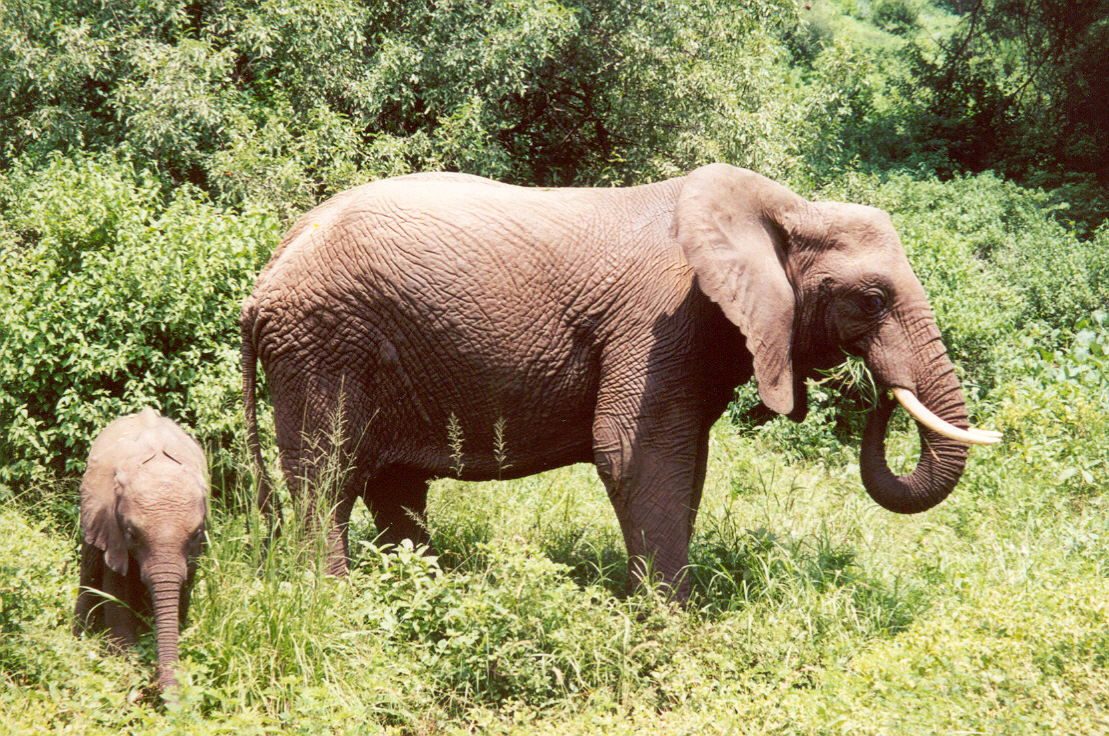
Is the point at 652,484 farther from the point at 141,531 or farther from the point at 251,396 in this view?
the point at 141,531

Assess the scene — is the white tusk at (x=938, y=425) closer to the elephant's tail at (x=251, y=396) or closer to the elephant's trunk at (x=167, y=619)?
the elephant's tail at (x=251, y=396)

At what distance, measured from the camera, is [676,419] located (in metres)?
5.04

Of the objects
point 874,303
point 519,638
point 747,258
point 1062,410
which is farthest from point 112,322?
point 1062,410

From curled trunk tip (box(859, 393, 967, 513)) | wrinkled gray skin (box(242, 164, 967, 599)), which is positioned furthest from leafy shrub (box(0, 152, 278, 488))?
curled trunk tip (box(859, 393, 967, 513))

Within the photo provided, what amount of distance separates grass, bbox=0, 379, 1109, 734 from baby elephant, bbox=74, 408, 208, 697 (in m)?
0.17

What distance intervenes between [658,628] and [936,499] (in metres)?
1.52

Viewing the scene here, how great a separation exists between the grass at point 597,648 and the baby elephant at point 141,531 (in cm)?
17

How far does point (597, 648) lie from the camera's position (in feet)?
15.8

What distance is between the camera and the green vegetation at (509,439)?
459 cm

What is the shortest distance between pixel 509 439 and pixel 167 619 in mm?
1839

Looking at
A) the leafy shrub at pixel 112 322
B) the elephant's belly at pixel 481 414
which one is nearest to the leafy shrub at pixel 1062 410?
the elephant's belly at pixel 481 414

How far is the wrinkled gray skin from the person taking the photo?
5.00 meters

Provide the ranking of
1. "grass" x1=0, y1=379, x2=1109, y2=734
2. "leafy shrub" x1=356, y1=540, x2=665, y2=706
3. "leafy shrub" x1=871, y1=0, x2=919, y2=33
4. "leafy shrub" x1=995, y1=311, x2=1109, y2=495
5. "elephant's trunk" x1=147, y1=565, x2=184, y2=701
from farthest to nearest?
"leafy shrub" x1=871, y1=0, x2=919, y2=33
"leafy shrub" x1=995, y1=311, x2=1109, y2=495
"leafy shrub" x1=356, y1=540, x2=665, y2=706
"elephant's trunk" x1=147, y1=565, x2=184, y2=701
"grass" x1=0, y1=379, x2=1109, y2=734

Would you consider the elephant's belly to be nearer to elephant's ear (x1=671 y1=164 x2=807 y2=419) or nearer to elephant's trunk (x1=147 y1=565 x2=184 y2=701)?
elephant's ear (x1=671 y1=164 x2=807 y2=419)
